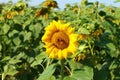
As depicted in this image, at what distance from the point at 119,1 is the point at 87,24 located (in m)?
0.38

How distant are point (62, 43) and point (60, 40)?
0.9 inches

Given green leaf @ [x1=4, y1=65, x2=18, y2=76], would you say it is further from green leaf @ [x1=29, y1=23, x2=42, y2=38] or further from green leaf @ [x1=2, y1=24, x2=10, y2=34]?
green leaf @ [x1=2, y1=24, x2=10, y2=34]

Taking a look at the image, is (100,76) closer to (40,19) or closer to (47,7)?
(47,7)

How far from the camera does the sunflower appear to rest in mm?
2408

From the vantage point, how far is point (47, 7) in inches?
157

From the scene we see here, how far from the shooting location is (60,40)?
8.02 feet

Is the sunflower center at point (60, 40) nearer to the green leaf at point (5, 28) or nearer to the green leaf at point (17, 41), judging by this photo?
the green leaf at point (17, 41)

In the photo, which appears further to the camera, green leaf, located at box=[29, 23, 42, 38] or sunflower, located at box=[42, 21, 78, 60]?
green leaf, located at box=[29, 23, 42, 38]

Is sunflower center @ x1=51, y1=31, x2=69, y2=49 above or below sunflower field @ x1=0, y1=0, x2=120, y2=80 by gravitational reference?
above

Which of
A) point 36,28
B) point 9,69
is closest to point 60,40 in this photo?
point 9,69

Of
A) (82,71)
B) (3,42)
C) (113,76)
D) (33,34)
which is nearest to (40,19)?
(33,34)

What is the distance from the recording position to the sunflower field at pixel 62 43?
2469 mm

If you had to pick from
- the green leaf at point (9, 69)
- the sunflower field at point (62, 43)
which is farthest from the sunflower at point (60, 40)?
the green leaf at point (9, 69)

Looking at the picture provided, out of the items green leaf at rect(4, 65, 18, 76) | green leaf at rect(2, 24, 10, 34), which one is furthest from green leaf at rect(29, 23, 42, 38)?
green leaf at rect(4, 65, 18, 76)
